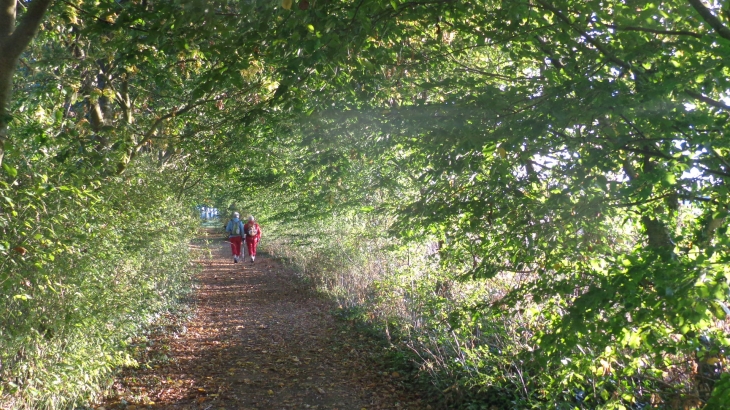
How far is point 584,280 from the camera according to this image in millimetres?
3488

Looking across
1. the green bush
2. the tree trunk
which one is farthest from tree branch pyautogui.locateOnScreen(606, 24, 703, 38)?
the green bush

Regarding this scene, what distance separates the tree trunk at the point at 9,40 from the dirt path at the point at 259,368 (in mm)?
4025

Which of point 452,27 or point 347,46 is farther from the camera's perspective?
point 452,27

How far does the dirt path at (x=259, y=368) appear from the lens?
21.4ft

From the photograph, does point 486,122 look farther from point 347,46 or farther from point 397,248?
point 397,248

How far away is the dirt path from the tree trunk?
13.2 ft

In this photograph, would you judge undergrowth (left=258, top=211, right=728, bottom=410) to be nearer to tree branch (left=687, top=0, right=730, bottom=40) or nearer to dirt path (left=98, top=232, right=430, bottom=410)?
dirt path (left=98, top=232, right=430, bottom=410)

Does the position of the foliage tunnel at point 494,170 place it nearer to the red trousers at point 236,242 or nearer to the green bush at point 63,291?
the green bush at point 63,291

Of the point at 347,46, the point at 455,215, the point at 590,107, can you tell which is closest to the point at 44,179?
the point at 347,46

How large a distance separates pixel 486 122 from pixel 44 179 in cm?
308

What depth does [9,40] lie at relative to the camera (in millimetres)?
3094

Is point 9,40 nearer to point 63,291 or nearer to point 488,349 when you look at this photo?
point 63,291

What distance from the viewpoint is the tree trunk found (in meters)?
3.07

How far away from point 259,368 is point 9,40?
5.84 meters
